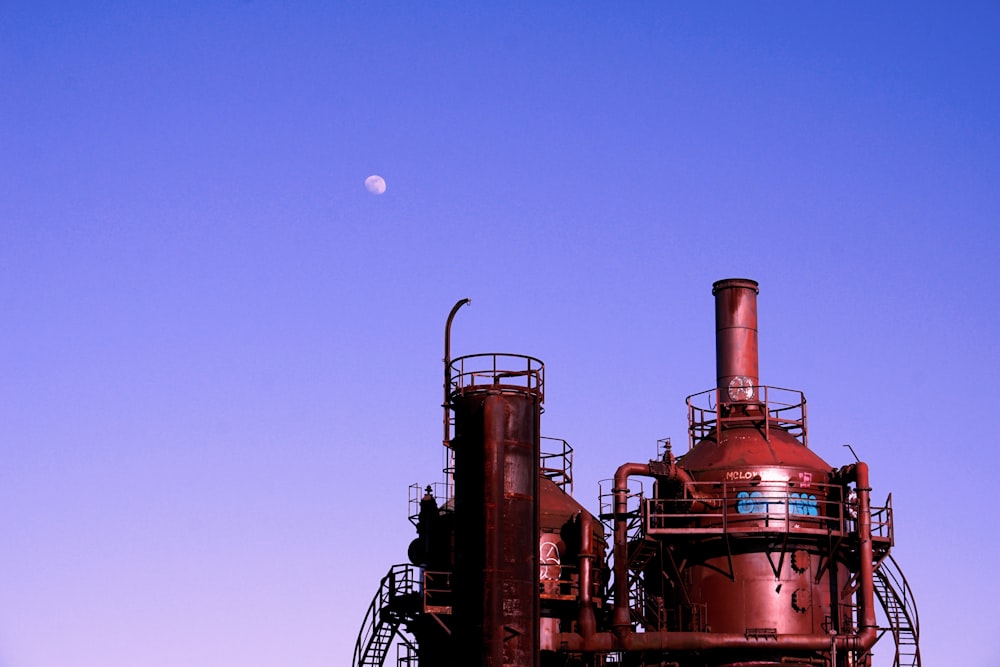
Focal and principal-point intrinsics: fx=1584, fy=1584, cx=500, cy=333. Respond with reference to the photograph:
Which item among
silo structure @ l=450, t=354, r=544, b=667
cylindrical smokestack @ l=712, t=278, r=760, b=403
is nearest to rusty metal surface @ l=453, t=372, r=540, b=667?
silo structure @ l=450, t=354, r=544, b=667

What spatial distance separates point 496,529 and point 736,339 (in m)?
13.4

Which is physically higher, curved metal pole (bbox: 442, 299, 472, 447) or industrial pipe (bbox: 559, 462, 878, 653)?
curved metal pole (bbox: 442, 299, 472, 447)

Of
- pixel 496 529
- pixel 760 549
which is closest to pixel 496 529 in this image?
pixel 496 529

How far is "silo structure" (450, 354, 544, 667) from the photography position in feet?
129

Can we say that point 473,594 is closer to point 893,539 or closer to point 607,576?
point 607,576

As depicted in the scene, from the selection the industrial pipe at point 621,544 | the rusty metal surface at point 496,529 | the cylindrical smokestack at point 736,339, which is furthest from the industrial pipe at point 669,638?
the cylindrical smokestack at point 736,339

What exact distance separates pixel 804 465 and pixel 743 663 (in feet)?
20.1

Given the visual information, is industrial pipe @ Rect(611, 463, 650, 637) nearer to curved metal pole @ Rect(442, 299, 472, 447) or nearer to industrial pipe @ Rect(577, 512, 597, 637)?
industrial pipe @ Rect(577, 512, 597, 637)

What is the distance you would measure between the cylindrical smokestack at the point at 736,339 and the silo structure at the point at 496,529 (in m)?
9.17

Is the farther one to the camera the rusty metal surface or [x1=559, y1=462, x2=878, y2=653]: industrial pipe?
[x1=559, y1=462, x2=878, y2=653]: industrial pipe

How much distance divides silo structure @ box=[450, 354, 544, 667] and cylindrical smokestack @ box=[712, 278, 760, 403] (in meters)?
9.17

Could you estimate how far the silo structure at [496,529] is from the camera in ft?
129

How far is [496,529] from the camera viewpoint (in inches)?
1583

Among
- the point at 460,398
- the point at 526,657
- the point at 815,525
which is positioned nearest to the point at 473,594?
the point at 526,657
